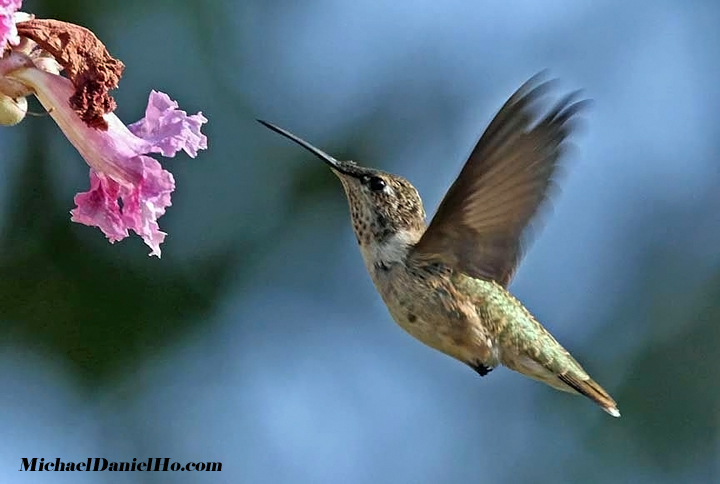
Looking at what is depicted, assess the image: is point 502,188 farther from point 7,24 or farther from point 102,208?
point 7,24

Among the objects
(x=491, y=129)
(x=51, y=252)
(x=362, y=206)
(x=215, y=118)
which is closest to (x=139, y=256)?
(x=51, y=252)

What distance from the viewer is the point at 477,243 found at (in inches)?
147

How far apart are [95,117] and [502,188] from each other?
1421 mm

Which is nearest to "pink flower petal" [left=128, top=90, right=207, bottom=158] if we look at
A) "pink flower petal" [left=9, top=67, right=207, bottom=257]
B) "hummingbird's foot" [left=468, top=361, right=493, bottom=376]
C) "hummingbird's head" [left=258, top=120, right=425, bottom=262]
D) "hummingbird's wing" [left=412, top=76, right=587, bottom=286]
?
"pink flower petal" [left=9, top=67, right=207, bottom=257]

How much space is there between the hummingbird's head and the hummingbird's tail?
0.66 m

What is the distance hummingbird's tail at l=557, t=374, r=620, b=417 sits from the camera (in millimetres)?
4008

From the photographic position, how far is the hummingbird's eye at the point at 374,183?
4008 millimetres

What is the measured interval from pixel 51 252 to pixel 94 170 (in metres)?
6.08

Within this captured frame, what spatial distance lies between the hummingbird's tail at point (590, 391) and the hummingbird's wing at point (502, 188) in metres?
0.47

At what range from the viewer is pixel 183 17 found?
9.95 meters

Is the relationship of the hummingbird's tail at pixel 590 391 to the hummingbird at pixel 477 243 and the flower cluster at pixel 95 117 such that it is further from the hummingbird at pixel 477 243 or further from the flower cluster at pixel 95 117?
the flower cluster at pixel 95 117

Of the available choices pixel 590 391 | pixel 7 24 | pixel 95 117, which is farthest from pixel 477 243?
pixel 7 24

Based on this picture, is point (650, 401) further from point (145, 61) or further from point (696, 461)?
point (145, 61)

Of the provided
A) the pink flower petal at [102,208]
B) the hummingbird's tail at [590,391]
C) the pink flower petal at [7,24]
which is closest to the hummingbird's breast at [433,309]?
the hummingbird's tail at [590,391]
